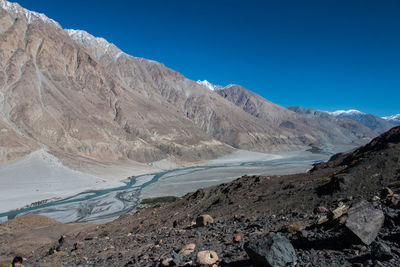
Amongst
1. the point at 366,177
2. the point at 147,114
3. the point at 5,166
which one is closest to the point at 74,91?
the point at 147,114

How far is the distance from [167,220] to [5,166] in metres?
79.5

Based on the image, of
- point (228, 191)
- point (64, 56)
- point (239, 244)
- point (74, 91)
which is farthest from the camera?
point (64, 56)

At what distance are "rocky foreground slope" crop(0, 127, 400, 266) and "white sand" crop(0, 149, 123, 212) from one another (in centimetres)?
4539

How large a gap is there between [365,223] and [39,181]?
82.0 metres

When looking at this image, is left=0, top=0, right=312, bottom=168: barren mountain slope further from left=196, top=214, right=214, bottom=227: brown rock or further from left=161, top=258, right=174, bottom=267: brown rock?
left=161, top=258, right=174, bottom=267: brown rock

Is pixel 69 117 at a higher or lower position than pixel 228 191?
higher

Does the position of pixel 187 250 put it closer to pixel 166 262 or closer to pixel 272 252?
pixel 166 262

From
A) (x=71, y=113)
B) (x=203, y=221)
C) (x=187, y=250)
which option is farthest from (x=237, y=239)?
(x=71, y=113)

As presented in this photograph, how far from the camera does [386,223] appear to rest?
259 inches

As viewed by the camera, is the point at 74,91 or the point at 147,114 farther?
the point at 147,114

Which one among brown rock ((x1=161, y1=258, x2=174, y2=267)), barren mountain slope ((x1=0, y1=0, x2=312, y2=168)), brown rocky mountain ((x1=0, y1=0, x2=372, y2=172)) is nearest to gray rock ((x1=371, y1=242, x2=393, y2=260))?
brown rock ((x1=161, y1=258, x2=174, y2=267))

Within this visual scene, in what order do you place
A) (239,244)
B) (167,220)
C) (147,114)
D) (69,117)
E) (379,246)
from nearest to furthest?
1. (379,246)
2. (239,244)
3. (167,220)
4. (69,117)
5. (147,114)

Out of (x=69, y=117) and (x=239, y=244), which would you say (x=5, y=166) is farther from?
(x=239, y=244)

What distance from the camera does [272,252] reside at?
19.0 feet
